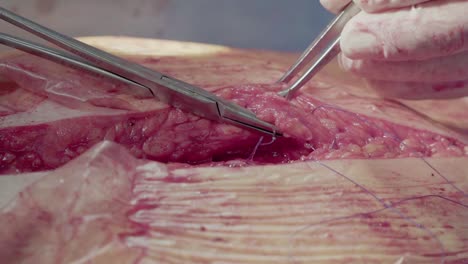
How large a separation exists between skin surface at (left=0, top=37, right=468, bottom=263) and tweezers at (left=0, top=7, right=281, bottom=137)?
0.68 ft

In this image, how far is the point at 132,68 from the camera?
138cm

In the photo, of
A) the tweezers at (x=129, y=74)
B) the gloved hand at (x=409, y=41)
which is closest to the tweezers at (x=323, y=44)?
the gloved hand at (x=409, y=41)

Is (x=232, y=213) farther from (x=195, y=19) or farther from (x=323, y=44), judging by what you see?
(x=195, y=19)

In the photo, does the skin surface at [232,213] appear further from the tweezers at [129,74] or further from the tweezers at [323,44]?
the tweezers at [323,44]

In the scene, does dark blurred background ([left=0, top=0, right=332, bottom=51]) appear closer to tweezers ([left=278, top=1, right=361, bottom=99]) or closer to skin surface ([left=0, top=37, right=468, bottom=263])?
tweezers ([left=278, top=1, right=361, bottom=99])

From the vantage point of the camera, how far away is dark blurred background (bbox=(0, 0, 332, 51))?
265 centimetres

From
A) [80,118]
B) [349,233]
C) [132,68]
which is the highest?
[132,68]

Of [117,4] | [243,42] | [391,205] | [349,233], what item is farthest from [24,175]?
[243,42]

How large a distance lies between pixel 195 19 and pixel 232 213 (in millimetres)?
2007

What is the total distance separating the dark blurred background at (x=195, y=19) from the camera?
265cm

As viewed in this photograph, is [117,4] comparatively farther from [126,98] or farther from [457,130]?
[457,130]

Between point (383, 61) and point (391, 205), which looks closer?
point (391, 205)

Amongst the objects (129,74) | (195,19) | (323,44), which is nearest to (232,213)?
(129,74)

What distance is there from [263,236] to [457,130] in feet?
3.15
